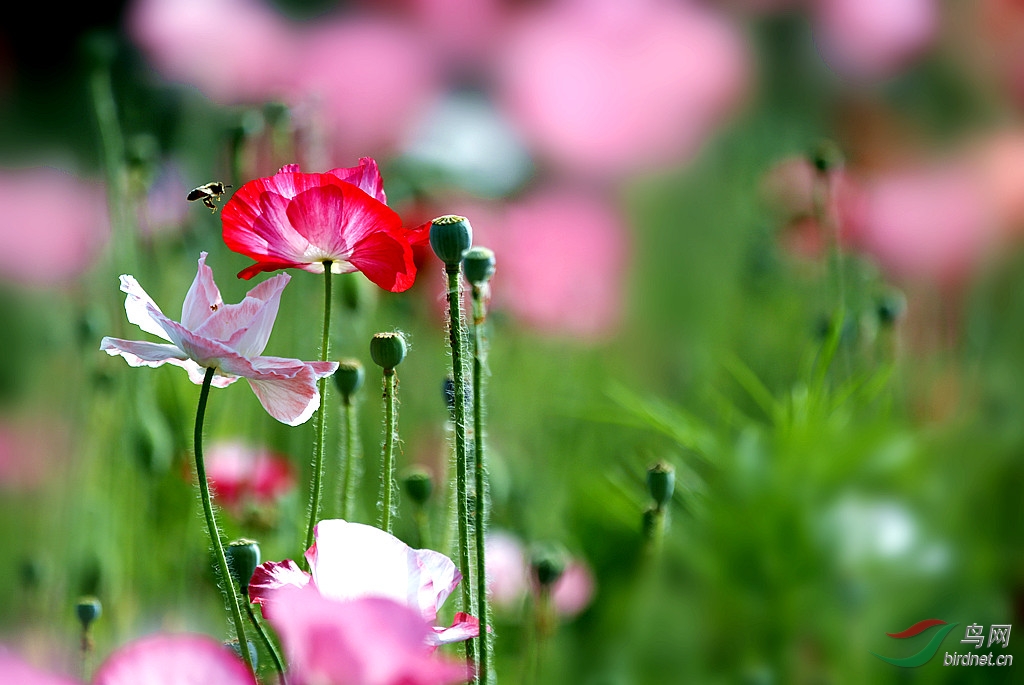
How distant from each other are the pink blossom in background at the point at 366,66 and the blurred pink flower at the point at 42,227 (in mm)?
115

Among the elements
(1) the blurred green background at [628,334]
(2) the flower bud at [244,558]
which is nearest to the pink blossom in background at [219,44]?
(1) the blurred green background at [628,334]

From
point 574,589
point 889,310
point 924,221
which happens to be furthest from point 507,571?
point 924,221

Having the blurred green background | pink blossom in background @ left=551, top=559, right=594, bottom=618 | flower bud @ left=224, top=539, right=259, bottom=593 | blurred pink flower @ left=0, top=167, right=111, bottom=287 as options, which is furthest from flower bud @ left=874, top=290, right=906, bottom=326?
blurred pink flower @ left=0, top=167, right=111, bottom=287

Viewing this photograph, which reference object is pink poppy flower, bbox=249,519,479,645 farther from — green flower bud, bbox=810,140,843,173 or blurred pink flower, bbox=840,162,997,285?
blurred pink flower, bbox=840,162,997,285

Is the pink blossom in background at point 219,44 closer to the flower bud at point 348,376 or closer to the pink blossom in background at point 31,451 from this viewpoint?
the pink blossom in background at point 31,451

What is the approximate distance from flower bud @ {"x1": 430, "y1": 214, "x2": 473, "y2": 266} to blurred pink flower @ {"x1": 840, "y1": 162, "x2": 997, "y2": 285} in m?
0.34

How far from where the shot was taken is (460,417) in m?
0.15

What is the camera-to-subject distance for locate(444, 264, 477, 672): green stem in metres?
0.15

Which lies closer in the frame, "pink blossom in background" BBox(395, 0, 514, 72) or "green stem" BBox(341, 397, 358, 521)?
"green stem" BBox(341, 397, 358, 521)

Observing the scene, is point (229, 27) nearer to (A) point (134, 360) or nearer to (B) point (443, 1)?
(B) point (443, 1)

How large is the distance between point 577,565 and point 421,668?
205mm

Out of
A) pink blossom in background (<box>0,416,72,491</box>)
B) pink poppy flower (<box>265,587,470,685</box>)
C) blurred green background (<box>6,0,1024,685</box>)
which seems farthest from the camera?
pink blossom in background (<box>0,416,72,491</box>)

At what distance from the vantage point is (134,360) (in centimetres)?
16

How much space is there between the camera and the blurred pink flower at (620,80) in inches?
17.9
